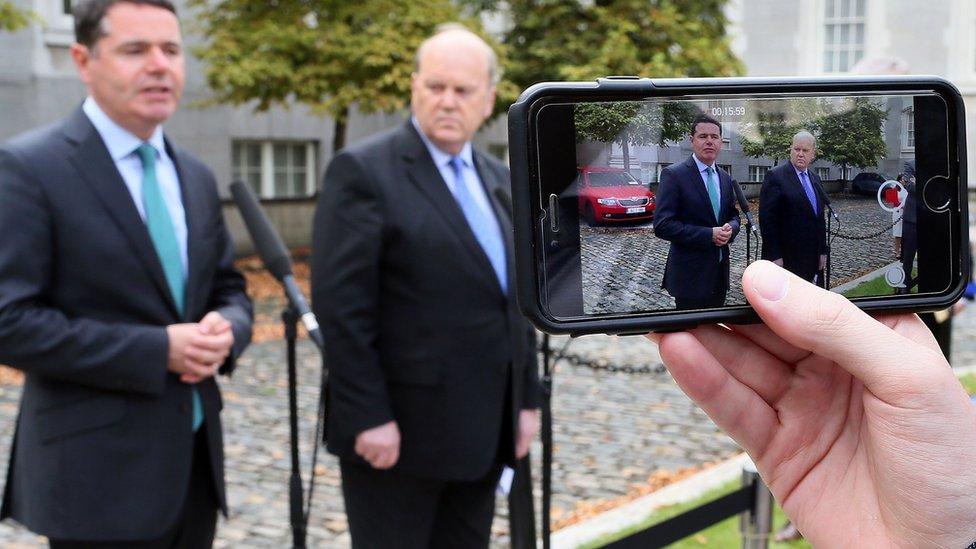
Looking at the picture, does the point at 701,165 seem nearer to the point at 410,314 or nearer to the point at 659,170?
the point at 659,170

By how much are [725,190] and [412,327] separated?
5.86 feet

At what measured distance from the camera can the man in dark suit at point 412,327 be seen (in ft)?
10.5

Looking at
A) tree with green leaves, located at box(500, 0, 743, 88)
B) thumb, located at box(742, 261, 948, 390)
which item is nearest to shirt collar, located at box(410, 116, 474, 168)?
thumb, located at box(742, 261, 948, 390)

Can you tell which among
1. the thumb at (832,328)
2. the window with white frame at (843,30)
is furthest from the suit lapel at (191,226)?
the window with white frame at (843,30)

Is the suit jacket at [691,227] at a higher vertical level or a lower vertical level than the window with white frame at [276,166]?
lower

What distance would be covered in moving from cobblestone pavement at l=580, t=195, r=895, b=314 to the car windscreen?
2.7 inches

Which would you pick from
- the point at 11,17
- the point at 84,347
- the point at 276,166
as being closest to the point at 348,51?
the point at 11,17

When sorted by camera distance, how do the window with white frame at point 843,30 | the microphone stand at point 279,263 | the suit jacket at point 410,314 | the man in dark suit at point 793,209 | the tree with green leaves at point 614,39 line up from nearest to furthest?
the man in dark suit at point 793,209
the suit jacket at point 410,314
the microphone stand at point 279,263
the window with white frame at point 843,30
the tree with green leaves at point 614,39

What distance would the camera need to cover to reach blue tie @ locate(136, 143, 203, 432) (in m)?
2.95

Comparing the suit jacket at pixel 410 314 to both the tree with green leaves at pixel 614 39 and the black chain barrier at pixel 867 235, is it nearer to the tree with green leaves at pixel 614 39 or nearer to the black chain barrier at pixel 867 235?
the black chain barrier at pixel 867 235

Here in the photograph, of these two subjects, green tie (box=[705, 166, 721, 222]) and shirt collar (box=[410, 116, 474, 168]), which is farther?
shirt collar (box=[410, 116, 474, 168])

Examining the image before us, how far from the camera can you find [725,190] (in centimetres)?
159

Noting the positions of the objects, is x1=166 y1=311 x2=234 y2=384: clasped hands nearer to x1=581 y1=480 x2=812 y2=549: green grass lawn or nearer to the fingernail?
the fingernail

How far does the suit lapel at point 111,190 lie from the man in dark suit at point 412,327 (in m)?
0.59
